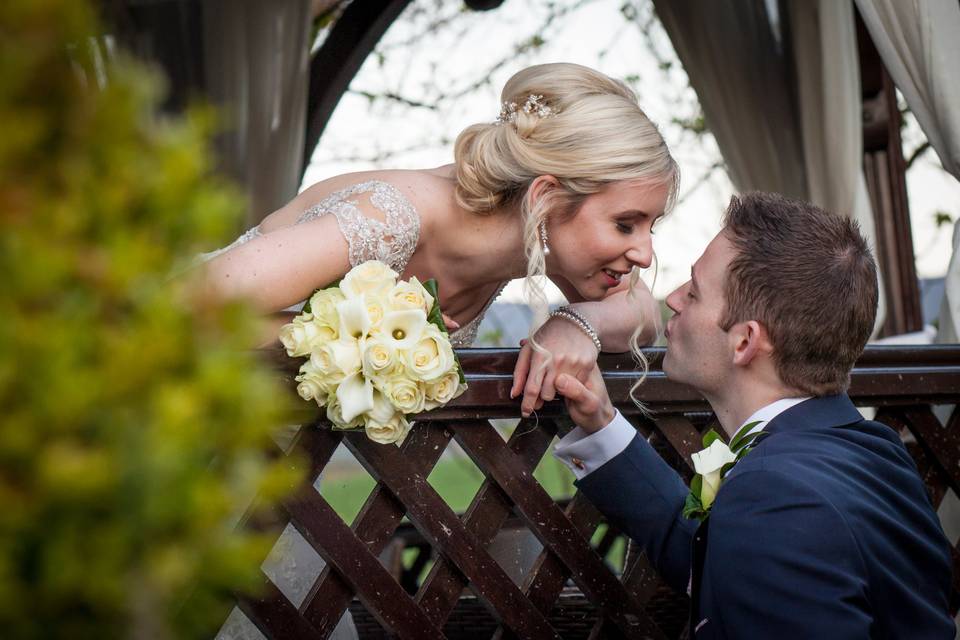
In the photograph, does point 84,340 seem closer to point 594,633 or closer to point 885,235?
point 594,633

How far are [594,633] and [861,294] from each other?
0.94 metres

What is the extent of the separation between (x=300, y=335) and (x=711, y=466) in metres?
0.79

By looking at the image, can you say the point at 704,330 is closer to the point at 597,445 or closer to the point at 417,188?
the point at 597,445

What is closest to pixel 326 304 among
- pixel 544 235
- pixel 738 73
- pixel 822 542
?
pixel 544 235

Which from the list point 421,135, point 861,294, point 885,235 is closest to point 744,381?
point 861,294

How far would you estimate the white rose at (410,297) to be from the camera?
69.4 inches

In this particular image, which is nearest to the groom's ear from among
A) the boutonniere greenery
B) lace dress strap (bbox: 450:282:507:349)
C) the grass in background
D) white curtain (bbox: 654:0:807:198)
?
the boutonniere greenery

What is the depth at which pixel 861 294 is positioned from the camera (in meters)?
1.78

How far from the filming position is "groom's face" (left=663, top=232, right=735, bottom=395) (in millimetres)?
1875

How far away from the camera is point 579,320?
211cm

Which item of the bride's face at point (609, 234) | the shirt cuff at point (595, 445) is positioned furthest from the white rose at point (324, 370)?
the bride's face at point (609, 234)

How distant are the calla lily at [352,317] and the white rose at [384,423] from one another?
119 millimetres

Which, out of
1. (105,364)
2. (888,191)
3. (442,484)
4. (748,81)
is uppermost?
(105,364)

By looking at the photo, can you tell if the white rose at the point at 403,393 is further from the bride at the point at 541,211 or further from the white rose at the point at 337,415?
the bride at the point at 541,211
